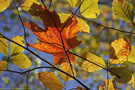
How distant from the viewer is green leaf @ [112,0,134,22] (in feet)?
1.15

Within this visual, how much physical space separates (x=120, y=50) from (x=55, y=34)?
0.17m

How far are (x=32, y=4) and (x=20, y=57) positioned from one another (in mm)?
148

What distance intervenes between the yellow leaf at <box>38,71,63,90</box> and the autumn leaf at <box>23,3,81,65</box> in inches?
1.8

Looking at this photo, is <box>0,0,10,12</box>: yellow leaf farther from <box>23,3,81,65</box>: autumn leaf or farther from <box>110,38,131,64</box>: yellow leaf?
<box>110,38,131,64</box>: yellow leaf

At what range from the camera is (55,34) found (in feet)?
1.21

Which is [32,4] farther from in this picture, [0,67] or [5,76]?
[5,76]

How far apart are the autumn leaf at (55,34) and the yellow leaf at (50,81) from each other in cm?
4

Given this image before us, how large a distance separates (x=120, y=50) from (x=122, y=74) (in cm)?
6

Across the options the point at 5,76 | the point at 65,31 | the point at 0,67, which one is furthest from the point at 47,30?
the point at 5,76

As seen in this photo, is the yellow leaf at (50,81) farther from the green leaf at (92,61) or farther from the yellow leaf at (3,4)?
the yellow leaf at (3,4)

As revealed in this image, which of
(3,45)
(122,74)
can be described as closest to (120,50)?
(122,74)

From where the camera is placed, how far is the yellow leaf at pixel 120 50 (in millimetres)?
349

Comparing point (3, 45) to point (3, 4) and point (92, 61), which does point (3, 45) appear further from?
point (92, 61)

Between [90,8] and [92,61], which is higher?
[90,8]
